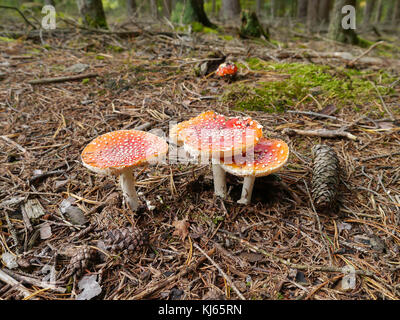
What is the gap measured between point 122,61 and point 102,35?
1654mm

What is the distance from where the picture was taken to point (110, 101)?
144 inches

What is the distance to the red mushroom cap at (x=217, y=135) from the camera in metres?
1.79

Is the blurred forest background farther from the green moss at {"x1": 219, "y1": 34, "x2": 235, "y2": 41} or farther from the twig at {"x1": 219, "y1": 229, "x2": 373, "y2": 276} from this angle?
the twig at {"x1": 219, "y1": 229, "x2": 373, "y2": 276}

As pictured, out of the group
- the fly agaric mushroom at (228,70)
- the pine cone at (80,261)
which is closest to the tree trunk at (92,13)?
the fly agaric mushroom at (228,70)

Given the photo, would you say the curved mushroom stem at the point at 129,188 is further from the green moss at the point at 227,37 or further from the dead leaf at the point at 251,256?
the green moss at the point at 227,37

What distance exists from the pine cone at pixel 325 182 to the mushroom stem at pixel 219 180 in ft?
2.41

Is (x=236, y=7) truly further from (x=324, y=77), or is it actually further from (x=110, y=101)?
(x=110, y=101)

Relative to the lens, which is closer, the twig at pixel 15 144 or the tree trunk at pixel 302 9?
the twig at pixel 15 144

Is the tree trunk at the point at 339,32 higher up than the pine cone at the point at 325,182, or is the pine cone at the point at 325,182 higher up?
the tree trunk at the point at 339,32

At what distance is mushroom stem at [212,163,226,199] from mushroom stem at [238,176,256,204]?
159 mm

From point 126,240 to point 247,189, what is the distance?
0.99 meters
